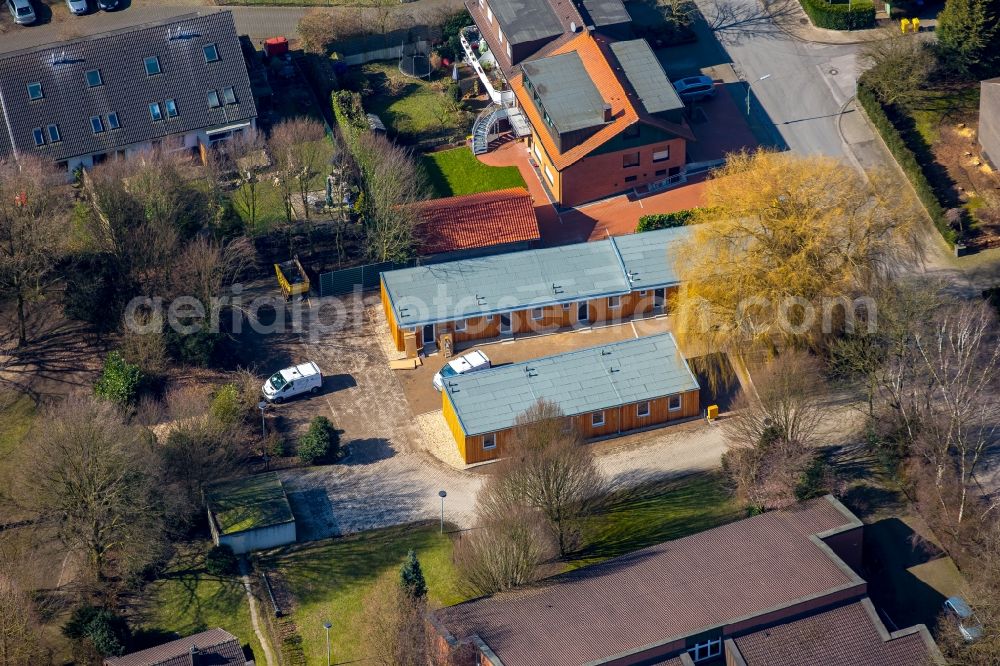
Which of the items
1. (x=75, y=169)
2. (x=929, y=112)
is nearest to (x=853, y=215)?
(x=929, y=112)

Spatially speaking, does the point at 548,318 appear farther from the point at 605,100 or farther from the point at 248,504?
the point at 248,504

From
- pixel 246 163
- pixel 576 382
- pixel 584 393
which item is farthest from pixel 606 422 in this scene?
pixel 246 163

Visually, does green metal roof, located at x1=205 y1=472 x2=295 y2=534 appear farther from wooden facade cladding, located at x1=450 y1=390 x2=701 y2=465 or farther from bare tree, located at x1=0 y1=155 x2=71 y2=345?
bare tree, located at x1=0 y1=155 x2=71 y2=345

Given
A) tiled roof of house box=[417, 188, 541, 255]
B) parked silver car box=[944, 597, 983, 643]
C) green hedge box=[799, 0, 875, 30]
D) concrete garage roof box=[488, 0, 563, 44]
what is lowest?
parked silver car box=[944, 597, 983, 643]

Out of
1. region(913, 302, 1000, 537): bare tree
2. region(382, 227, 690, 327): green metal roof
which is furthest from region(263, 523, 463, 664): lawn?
region(913, 302, 1000, 537): bare tree

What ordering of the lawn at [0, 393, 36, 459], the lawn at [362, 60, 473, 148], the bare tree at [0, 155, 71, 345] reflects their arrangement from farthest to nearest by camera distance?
1. the lawn at [362, 60, 473, 148]
2. the bare tree at [0, 155, 71, 345]
3. the lawn at [0, 393, 36, 459]

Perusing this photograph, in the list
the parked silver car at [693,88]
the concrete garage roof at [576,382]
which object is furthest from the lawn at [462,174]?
the concrete garage roof at [576,382]
